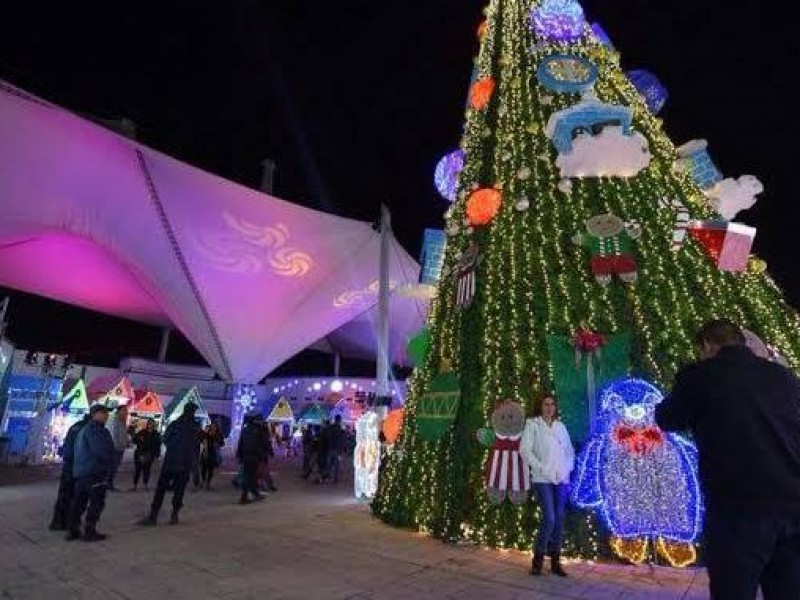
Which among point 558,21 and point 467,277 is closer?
point 467,277

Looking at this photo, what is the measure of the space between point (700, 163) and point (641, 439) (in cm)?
503

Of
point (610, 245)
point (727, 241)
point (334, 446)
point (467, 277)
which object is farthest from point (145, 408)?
point (727, 241)

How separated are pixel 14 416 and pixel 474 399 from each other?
18.3 metres

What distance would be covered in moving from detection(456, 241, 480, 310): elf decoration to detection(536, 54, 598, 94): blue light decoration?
258cm

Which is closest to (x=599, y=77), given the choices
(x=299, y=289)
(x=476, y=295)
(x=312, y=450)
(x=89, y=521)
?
(x=476, y=295)

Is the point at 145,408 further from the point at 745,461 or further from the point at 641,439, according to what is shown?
the point at 745,461

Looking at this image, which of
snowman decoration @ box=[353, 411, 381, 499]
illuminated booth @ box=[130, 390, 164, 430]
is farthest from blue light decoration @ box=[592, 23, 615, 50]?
illuminated booth @ box=[130, 390, 164, 430]

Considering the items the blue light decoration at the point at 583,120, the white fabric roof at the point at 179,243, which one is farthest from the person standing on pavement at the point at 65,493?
the white fabric roof at the point at 179,243

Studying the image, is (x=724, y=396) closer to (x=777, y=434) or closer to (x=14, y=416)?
(x=777, y=434)

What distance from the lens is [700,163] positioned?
9.17 meters

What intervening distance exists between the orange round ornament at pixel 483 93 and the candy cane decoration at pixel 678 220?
126 inches

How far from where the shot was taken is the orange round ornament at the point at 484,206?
324 inches

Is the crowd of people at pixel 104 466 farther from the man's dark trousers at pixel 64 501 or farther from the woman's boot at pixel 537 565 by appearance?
the woman's boot at pixel 537 565

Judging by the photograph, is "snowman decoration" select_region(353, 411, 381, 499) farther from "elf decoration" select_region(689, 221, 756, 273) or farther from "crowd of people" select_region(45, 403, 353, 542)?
"elf decoration" select_region(689, 221, 756, 273)
